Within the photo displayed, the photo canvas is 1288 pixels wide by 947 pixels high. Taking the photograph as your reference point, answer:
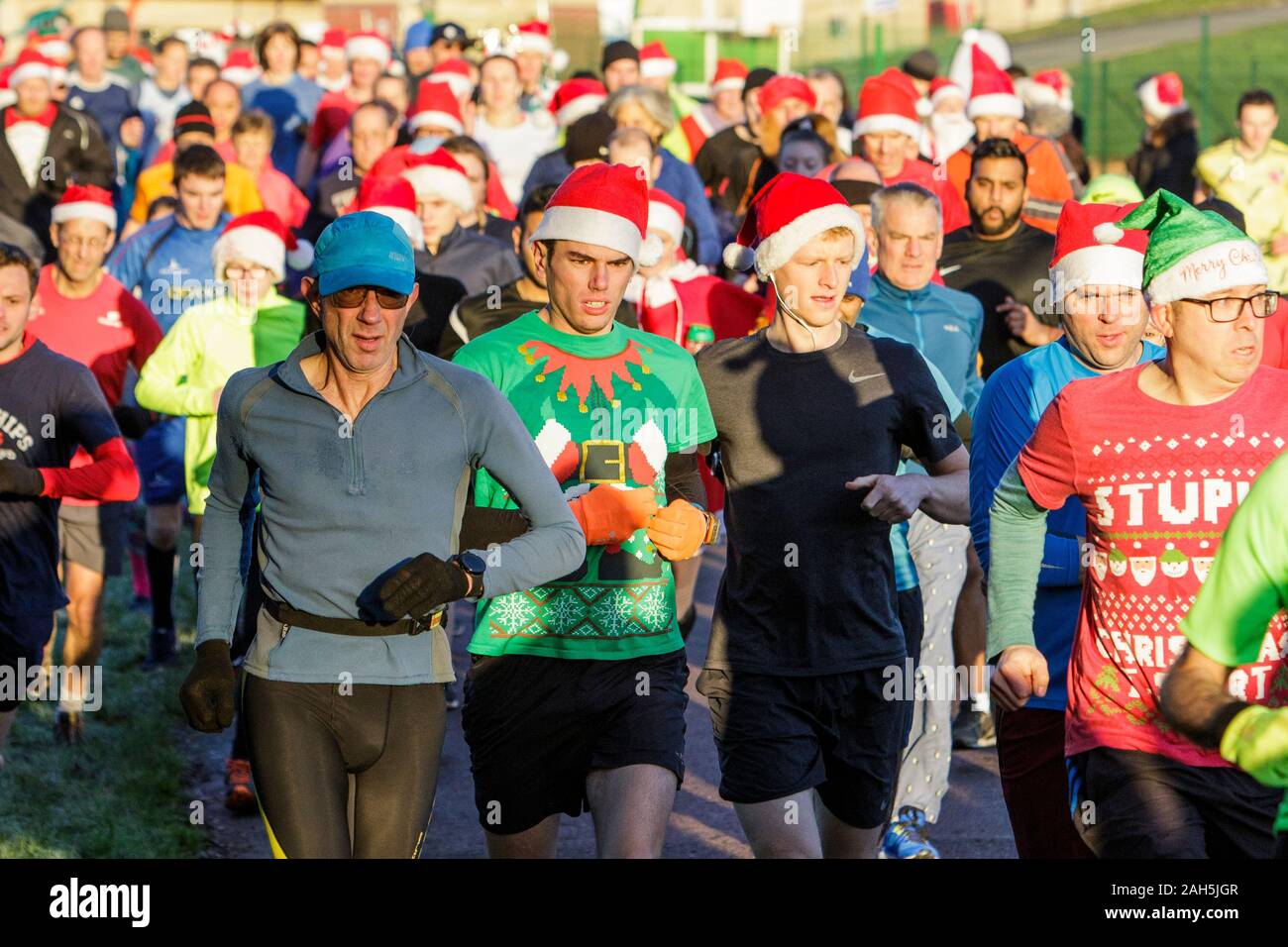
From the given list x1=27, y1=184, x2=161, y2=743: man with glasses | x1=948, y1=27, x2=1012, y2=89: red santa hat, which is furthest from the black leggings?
x1=948, y1=27, x2=1012, y2=89: red santa hat

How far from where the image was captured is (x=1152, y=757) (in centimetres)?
479

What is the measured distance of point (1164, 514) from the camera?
4.82 meters

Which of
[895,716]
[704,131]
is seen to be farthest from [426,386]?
[704,131]

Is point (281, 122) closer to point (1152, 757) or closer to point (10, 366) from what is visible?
point (10, 366)

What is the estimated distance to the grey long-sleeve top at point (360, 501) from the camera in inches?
198

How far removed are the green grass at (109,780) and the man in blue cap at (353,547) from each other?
2.75 meters

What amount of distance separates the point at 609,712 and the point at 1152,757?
4.99ft

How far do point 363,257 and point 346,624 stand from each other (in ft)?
2.94

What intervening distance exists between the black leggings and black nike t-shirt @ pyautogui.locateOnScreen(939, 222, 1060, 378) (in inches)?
187

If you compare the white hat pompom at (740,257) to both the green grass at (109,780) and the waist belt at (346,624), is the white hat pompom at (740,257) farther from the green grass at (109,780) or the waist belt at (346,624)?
the green grass at (109,780)

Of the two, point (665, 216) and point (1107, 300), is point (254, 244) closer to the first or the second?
point (665, 216)

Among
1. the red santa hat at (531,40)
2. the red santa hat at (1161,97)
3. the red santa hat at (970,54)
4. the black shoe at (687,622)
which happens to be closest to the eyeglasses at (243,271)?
the black shoe at (687,622)

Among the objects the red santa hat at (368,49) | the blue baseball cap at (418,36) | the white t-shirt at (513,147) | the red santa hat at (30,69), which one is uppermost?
the blue baseball cap at (418,36)

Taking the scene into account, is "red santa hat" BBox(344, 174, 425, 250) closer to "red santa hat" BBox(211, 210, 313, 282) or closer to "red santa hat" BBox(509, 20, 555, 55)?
"red santa hat" BBox(211, 210, 313, 282)
